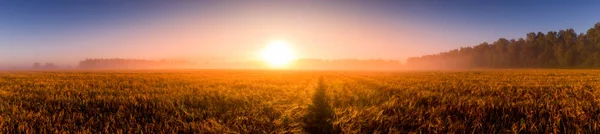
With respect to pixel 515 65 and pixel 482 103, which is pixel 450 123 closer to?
pixel 482 103

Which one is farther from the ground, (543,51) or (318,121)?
(543,51)

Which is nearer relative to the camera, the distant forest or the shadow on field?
the shadow on field

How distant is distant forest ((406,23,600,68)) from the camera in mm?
89750

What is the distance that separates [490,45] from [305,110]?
492 feet

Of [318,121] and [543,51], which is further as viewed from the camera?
[543,51]

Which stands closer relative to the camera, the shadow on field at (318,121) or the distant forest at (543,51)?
the shadow on field at (318,121)

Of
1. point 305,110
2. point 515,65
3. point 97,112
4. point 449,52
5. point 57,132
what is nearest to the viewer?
point 57,132

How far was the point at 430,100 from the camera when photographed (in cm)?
942

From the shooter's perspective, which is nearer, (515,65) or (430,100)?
(430,100)

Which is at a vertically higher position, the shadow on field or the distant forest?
the distant forest

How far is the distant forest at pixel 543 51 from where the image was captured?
8975cm

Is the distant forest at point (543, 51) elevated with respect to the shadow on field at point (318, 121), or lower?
elevated

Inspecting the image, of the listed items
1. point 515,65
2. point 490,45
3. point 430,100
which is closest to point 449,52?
point 490,45

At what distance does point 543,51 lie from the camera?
Answer: 4154 inches
